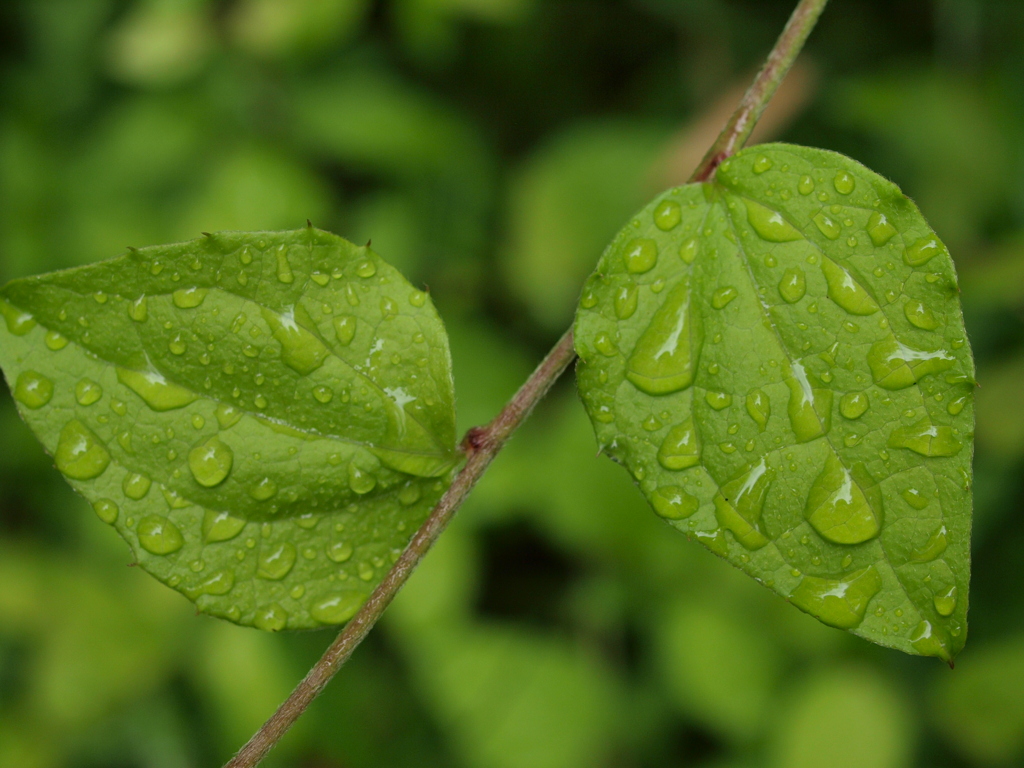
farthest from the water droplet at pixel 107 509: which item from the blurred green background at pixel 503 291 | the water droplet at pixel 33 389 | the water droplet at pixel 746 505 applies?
the blurred green background at pixel 503 291

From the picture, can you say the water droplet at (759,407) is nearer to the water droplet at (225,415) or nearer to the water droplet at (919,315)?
the water droplet at (919,315)

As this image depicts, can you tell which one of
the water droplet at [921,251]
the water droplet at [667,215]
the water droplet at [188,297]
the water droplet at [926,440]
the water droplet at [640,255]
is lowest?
the water droplet at [926,440]

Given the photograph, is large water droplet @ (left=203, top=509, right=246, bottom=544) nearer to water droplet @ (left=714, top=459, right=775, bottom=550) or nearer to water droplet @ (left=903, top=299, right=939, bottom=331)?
water droplet @ (left=714, top=459, right=775, bottom=550)

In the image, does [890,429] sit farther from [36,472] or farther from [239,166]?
[36,472]

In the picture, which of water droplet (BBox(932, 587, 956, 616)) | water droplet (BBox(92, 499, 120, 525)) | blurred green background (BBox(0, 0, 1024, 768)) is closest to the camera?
water droplet (BBox(932, 587, 956, 616))

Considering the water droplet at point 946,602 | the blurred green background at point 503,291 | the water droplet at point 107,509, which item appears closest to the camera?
the water droplet at point 946,602

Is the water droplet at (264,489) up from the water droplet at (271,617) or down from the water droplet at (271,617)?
up

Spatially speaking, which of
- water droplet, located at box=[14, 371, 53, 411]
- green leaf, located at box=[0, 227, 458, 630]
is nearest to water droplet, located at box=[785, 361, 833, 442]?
green leaf, located at box=[0, 227, 458, 630]
